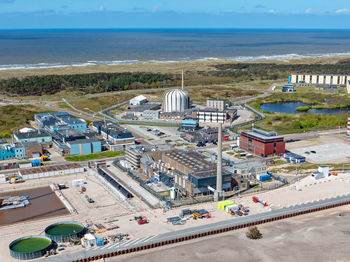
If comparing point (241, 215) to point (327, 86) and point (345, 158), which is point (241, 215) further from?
point (327, 86)

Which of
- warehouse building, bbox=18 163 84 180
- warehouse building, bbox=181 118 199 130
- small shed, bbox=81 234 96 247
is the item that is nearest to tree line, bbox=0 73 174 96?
warehouse building, bbox=181 118 199 130

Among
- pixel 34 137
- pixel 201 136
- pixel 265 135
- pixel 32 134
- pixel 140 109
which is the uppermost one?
pixel 265 135

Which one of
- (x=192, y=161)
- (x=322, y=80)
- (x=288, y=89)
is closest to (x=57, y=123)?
(x=192, y=161)

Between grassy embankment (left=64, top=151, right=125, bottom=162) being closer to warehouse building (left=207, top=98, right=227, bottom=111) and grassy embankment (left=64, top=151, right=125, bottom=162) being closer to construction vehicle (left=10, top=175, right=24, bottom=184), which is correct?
construction vehicle (left=10, top=175, right=24, bottom=184)

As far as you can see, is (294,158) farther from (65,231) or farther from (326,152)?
(65,231)

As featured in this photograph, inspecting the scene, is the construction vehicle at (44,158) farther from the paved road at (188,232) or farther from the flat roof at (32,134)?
the paved road at (188,232)
